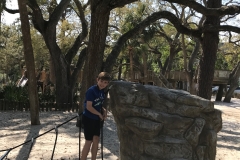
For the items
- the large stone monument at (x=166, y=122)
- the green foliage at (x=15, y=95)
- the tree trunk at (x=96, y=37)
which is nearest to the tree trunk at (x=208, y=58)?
the tree trunk at (x=96, y=37)

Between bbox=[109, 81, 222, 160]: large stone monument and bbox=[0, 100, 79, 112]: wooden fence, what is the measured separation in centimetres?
869

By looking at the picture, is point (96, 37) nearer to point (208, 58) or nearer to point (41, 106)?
point (208, 58)

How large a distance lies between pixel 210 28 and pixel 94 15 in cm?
330

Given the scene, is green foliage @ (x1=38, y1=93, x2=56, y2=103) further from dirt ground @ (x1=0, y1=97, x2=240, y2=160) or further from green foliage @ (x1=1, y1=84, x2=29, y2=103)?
dirt ground @ (x1=0, y1=97, x2=240, y2=160)

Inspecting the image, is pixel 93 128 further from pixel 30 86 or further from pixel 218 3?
pixel 218 3

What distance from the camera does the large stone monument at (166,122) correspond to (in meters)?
4.48

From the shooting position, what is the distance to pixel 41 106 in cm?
1316

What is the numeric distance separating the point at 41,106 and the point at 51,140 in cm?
607

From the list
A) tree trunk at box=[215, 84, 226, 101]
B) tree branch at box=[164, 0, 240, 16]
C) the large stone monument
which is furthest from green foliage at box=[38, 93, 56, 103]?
tree trunk at box=[215, 84, 226, 101]

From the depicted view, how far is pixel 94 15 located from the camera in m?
7.55

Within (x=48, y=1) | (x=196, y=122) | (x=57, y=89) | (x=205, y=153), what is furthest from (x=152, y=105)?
(x=48, y=1)

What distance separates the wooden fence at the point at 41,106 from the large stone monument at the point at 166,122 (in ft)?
28.5

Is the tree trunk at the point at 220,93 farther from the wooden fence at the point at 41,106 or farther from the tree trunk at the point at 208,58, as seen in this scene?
the tree trunk at the point at 208,58

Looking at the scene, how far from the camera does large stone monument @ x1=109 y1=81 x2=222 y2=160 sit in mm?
4477
